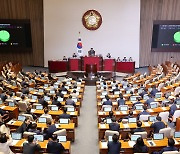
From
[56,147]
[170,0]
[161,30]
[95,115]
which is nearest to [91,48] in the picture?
[161,30]

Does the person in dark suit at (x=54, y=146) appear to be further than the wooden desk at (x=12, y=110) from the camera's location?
No

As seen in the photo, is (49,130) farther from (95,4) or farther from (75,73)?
(95,4)

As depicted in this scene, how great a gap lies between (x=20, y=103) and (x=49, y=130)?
3.44 metres

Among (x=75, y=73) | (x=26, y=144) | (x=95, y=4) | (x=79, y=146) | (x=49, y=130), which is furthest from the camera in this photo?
(x=95, y=4)

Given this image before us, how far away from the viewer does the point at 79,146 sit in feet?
29.0

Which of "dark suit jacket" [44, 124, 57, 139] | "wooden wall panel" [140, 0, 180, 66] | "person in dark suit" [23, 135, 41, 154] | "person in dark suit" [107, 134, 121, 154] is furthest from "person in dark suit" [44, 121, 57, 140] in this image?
"wooden wall panel" [140, 0, 180, 66]

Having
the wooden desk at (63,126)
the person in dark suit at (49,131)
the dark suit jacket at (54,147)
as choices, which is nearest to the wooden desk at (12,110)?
the wooden desk at (63,126)

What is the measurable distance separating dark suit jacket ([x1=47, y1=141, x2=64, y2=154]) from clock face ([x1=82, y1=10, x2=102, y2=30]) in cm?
1567

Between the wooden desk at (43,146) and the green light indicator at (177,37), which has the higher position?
the green light indicator at (177,37)

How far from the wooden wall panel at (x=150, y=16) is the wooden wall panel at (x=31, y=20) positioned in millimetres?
8098

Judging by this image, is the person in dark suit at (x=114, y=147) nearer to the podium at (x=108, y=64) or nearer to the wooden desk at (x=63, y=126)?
the wooden desk at (x=63, y=126)

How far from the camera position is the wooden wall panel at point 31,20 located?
2183 cm

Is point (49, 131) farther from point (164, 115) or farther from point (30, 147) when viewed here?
point (164, 115)

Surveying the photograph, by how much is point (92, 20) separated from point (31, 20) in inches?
194
